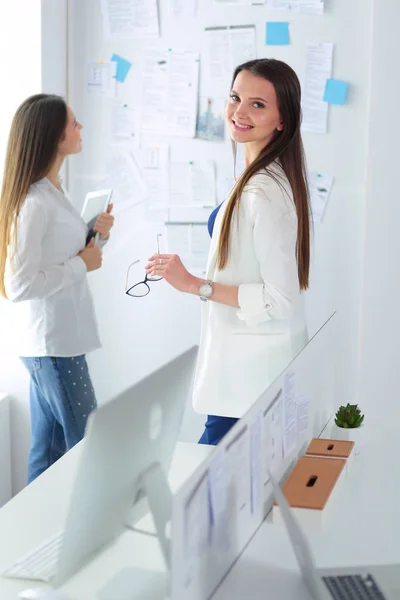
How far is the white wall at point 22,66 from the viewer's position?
136 inches

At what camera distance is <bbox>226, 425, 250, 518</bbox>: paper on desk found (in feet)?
4.94

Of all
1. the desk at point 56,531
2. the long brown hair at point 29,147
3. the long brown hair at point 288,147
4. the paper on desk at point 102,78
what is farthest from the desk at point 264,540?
the paper on desk at point 102,78

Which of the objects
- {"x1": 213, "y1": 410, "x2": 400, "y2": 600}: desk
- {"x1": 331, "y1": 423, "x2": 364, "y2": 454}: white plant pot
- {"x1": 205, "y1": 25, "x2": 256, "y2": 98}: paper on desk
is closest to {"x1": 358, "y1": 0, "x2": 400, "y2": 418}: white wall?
A: {"x1": 205, "y1": 25, "x2": 256, "y2": 98}: paper on desk

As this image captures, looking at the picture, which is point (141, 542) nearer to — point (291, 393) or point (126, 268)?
point (291, 393)

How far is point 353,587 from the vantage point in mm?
1490

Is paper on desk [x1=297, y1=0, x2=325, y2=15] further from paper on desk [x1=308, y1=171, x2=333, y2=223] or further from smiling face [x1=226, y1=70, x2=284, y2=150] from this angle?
smiling face [x1=226, y1=70, x2=284, y2=150]

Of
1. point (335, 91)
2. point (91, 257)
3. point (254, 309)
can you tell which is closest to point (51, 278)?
point (91, 257)

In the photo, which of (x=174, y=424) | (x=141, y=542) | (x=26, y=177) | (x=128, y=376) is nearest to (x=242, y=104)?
(x=26, y=177)

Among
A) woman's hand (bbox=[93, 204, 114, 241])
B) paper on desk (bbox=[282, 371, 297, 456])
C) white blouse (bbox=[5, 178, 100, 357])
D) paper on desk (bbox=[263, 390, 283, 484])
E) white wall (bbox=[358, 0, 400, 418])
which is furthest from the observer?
white wall (bbox=[358, 0, 400, 418])

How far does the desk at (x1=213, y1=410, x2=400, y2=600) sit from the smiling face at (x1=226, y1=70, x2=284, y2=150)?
3.14 feet

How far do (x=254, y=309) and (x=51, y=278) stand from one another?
85 centimetres

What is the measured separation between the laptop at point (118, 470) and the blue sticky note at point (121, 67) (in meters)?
2.35

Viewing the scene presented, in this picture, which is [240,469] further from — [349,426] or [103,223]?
[103,223]

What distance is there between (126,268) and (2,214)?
1.07 m
